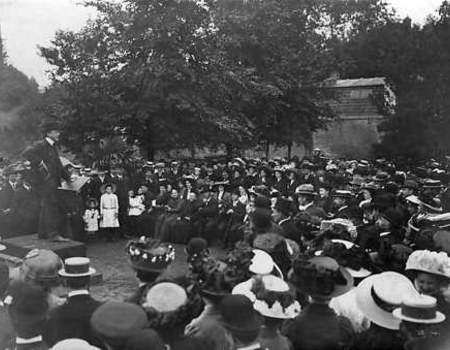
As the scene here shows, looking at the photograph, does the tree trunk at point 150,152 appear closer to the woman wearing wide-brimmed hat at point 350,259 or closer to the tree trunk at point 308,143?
the tree trunk at point 308,143

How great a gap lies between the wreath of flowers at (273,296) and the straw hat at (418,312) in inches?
28.1

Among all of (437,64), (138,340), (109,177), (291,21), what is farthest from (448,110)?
(138,340)

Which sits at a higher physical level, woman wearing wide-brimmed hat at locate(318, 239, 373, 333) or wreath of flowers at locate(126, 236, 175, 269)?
wreath of flowers at locate(126, 236, 175, 269)

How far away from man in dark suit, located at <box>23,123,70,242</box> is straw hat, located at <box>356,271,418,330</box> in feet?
20.8

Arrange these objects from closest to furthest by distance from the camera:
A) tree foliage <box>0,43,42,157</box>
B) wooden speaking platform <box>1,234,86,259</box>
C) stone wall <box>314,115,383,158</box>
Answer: wooden speaking platform <box>1,234,86,259</box> < tree foliage <box>0,43,42,157</box> < stone wall <box>314,115,383,158</box>

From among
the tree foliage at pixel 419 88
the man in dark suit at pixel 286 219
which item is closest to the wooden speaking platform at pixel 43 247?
the man in dark suit at pixel 286 219

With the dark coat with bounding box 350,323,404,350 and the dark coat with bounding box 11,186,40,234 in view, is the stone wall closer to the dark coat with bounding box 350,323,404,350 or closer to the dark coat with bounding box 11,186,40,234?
the dark coat with bounding box 11,186,40,234

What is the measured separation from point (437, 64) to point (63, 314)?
1901cm

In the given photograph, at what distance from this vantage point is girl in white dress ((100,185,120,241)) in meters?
12.1

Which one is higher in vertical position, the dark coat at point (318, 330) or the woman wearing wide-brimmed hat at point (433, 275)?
the woman wearing wide-brimmed hat at point (433, 275)

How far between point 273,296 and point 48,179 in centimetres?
610

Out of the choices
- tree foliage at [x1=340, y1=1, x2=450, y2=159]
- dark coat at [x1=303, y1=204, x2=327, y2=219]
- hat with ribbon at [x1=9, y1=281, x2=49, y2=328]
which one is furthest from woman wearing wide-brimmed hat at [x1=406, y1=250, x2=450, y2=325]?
tree foliage at [x1=340, y1=1, x2=450, y2=159]

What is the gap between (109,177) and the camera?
12.8 metres

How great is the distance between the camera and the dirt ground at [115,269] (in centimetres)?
852
